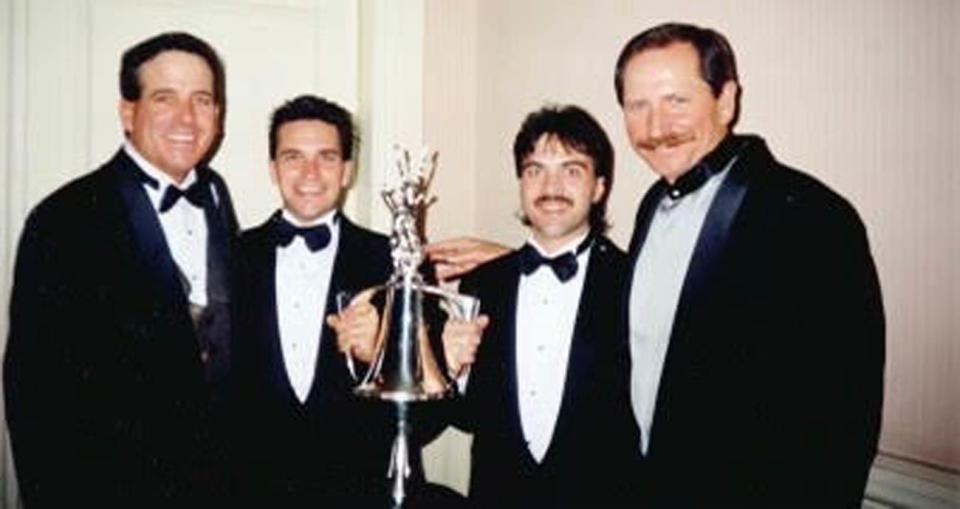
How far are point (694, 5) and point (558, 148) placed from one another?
0.44m

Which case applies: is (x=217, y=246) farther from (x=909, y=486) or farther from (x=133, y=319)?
(x=909, y=486)

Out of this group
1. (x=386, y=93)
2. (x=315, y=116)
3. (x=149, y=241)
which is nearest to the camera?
(x=149, y=241)

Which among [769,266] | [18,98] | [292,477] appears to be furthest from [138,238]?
[769,266]

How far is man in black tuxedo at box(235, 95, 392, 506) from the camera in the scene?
208 cm

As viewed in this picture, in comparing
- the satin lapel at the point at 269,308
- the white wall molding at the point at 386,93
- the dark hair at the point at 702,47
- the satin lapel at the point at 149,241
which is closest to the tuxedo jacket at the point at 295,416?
the satin lapel at the point at 269,308

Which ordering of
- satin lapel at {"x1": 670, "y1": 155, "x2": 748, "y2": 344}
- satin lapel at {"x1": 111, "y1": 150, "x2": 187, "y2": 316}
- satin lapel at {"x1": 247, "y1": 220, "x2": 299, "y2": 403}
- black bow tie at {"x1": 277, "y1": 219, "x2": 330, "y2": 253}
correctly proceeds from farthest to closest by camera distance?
1. black bow tie at {"x1": 277, "y1": 219, "x2": 330, "y2": 253}
2. satin lapel at {"x1": 247, "y1": 220, "x2": 299, "y2": 403}
3. satin lapel at {"x1": 111, "y1": 150, "x2": 187, "y2": 316}
4. satin lapel at {"x1": 670, "y1": 155, "x2": 748, "y2": 344}

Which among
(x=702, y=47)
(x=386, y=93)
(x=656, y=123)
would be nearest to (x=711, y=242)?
(x=656, y=123)

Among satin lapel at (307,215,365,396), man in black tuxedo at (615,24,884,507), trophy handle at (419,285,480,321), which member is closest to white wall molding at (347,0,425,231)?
satin lapel at (307,215,365,396)

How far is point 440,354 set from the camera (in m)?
1.95

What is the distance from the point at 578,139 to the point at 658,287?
567mm

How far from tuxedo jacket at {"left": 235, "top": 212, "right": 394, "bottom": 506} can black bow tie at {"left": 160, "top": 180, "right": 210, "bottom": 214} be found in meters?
0.20

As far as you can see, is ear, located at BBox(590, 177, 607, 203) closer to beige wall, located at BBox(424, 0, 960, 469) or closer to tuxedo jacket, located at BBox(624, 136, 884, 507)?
beige wall, located at BBox(424, 0, 960, 469)

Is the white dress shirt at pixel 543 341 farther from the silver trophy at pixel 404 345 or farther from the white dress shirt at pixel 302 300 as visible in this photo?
the white dress shirt at pixel 302 300

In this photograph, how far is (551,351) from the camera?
1976 millimetres
